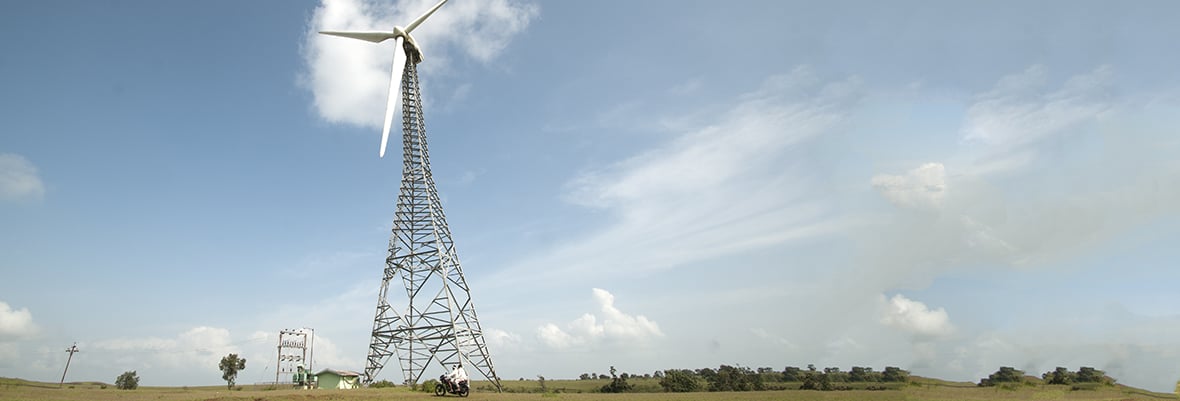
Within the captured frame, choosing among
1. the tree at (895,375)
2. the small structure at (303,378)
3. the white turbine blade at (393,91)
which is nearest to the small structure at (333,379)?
the small structure at (303,378)

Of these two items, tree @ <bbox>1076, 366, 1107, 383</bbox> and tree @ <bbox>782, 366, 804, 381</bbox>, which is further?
tree @ <bbox>782, 366, 804, 381</bbox>

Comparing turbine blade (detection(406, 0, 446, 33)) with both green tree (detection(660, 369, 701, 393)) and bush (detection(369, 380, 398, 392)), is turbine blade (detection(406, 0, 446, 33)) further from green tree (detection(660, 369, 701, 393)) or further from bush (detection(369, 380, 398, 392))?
green tree (detection(660, 369, 701, 393))

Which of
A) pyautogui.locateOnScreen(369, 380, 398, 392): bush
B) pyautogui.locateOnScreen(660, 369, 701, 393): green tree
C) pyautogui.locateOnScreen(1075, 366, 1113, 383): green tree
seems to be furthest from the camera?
pyautogui.locateOnScreen(660, 369, 701, 393): green tree

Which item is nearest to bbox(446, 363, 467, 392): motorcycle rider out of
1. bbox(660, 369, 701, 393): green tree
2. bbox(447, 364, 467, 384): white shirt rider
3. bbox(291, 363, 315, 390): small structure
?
bbox(447, 364, 467, 384): white shirt rider

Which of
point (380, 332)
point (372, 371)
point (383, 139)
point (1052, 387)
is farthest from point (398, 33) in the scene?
point (1052, 387)

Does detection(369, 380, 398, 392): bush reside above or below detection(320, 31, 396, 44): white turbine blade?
below

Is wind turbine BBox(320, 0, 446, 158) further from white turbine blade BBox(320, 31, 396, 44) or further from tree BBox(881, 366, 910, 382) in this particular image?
tree BBox(881, 366, 910, 382)

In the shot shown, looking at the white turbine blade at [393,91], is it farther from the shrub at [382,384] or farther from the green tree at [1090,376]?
the green tree at [1090,376]

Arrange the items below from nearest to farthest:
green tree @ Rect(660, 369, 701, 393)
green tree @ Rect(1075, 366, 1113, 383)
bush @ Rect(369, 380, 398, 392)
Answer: green tree @ Rect(1075, 366, 1113, 383) → bush @ Rect(369, 380, 398, 392) → green tree @ Rect(660, 369, 701, 393)

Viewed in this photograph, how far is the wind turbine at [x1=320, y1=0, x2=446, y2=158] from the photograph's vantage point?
52156 mm

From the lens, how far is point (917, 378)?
26531 millimetres

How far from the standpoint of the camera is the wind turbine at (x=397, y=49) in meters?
52.2

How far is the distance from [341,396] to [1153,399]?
41.6m

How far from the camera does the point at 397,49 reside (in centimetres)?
5488
